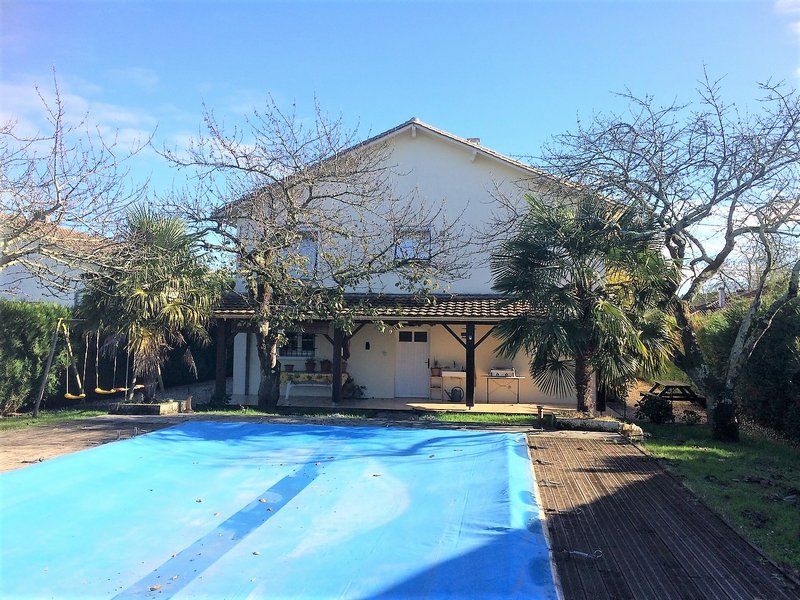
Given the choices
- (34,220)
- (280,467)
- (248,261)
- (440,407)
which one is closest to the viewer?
(34,220)

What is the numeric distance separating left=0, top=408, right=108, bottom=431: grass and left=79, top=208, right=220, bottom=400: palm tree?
1.57m

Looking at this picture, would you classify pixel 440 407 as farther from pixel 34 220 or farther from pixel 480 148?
pixel 34 220

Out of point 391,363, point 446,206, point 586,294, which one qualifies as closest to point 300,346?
point 391,363

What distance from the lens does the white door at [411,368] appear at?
1761cm

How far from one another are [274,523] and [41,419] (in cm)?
973

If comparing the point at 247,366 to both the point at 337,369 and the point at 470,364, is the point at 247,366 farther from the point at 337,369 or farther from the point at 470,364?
the point at 470,364

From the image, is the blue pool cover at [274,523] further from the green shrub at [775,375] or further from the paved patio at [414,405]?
the paved patio at [414,405]

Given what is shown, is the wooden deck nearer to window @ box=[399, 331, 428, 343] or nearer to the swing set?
window @ box=[399, 331, 428, 343]

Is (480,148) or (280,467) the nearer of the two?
(280,467)

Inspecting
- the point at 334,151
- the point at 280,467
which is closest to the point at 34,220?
the point at 280,467

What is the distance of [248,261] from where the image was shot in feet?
43.3

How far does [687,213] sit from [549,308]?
309 centimetres

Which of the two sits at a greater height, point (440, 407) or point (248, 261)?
point (248, 261)

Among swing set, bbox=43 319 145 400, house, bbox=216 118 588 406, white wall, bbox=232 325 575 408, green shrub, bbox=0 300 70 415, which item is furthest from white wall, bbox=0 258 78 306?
white wall, bbox=232 325 575 408
